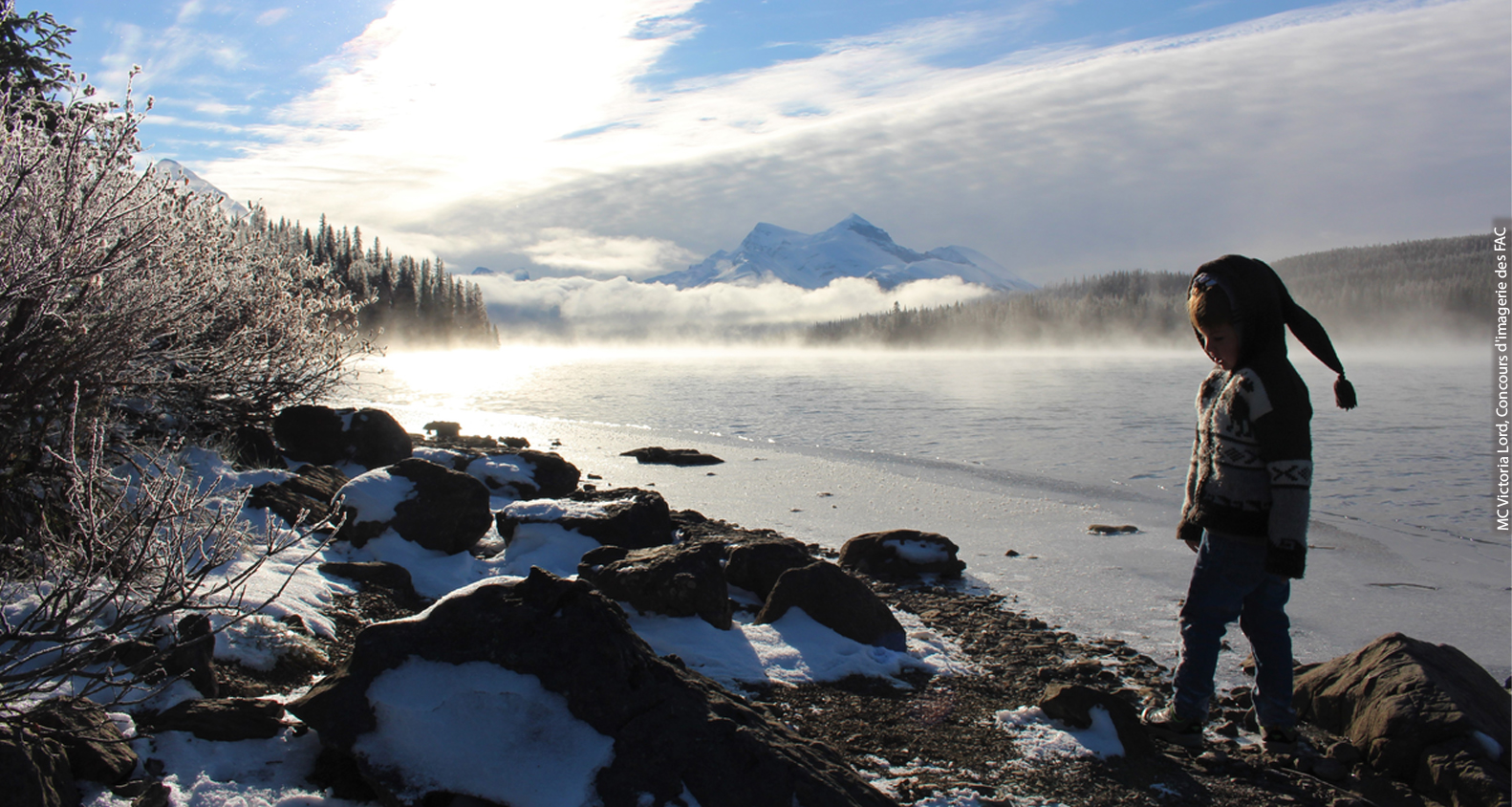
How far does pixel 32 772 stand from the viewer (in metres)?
2.40

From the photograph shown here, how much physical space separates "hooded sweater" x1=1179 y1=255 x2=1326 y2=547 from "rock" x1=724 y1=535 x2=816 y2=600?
2.88m

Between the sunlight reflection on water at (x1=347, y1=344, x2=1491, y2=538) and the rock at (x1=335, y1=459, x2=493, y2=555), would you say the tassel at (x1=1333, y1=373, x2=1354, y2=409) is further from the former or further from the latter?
the sunlight reflection on water at (x1=347, y1=344, x2=1491, y2=538)

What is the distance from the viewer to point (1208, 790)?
3.62m

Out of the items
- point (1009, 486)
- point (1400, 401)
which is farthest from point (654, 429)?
point (1400, 401)

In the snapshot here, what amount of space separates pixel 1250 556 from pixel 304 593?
5.19 meters

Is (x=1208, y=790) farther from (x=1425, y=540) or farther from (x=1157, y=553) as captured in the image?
(x=1425, y=540)

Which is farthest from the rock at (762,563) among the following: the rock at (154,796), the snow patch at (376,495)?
the rock at (154,796)

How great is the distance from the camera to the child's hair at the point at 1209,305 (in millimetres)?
3939

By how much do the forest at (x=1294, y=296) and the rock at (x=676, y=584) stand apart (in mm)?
105159

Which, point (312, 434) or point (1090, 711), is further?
point (312, 434)

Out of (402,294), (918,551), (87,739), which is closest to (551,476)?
(918,551)

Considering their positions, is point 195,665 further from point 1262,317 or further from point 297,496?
point 1262,317

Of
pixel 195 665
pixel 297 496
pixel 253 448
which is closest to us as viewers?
pixel 195 665

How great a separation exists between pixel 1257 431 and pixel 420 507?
19.0 feet
